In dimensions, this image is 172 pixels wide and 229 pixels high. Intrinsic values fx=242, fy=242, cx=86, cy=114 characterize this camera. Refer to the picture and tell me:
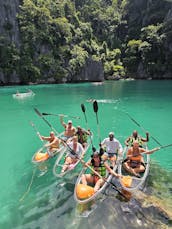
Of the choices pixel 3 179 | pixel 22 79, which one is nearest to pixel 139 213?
pixel 3 179

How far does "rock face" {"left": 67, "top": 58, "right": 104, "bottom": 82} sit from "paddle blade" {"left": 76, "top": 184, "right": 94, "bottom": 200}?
2442 inches

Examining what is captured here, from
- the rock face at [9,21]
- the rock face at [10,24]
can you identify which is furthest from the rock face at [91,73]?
the rock face at [9,21]

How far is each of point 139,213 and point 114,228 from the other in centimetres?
117

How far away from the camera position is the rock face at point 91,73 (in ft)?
231

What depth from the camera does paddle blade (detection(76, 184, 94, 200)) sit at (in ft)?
28.6

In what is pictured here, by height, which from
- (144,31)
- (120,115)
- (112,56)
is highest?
(144,31)

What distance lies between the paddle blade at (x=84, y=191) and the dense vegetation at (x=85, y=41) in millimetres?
53564

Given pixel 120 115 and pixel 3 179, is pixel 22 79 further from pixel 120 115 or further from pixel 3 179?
pixel 3 179

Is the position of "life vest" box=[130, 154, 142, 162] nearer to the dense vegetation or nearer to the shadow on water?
the shadow on water

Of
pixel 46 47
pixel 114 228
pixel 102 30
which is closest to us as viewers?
pixel 114 228

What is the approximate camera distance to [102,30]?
92.4 m

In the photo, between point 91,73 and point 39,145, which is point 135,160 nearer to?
point 39,145

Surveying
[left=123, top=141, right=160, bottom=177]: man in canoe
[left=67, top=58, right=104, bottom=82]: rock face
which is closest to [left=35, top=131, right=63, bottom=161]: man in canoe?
[left=123, top=141, right=160, bottom=177]: man in canoe

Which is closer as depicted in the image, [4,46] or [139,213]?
[139,213]
